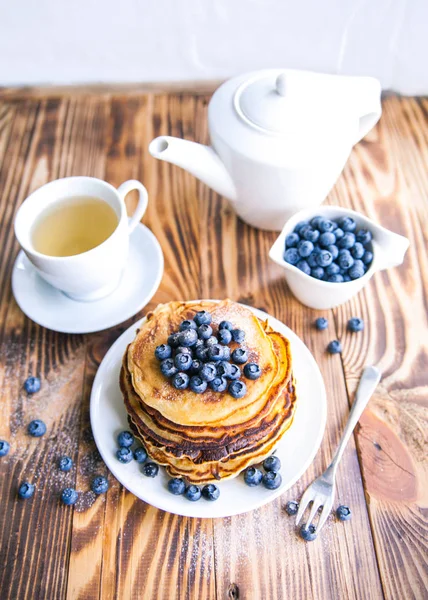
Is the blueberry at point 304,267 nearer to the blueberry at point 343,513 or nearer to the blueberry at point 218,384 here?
the blueberry at point 218,384

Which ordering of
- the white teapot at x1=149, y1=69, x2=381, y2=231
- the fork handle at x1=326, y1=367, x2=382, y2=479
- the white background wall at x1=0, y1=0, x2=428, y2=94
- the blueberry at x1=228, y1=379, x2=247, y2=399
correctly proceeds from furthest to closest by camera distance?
the white background wall at x1=0, y1=0, x2=428, y2=94 < the white teapot at x1=149, y1=69, x2=381, y2=231 < the fork handle at x1=326, y1=367, x2=382, y2=479 < the blueberry at x1=228, y1=379, x2=247, y2=399

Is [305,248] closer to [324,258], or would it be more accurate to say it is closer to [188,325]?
[324,258]

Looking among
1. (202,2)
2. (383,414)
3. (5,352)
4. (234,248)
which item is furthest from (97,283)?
(202,2)

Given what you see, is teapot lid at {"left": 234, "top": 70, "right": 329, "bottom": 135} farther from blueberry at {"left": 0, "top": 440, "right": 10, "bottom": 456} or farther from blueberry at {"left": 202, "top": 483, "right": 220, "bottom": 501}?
blueberry at {"left": 0, "top": 440, "right": 10, "bottom": 456}

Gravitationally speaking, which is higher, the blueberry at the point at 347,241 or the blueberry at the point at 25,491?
the blueberry at the point at 347,241

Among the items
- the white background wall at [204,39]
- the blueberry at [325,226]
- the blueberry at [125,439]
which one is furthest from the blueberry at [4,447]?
the white background wall at [204,39]

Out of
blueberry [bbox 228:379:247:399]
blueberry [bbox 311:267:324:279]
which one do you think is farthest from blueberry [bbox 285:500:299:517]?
blueberry [bbox 311:267:324:279]

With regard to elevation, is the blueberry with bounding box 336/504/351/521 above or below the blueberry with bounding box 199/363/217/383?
below

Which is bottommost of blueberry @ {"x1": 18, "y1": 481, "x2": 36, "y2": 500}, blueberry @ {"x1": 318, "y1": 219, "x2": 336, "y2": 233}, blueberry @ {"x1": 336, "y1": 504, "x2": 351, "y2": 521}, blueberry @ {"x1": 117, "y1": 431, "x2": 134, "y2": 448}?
blueberry @ {"x1": 18, "y1": 481, "x2": 36, "y2": 500}
